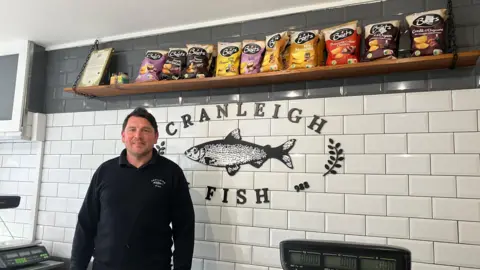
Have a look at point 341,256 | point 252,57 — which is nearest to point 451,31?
point 252,57

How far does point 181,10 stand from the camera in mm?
2070

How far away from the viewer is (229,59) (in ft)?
6.56

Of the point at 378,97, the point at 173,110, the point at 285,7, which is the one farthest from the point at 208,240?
the point at 285,7

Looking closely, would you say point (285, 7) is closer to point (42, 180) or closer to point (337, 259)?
point (337, 259)

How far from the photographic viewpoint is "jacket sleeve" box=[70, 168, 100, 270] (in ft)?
6.23

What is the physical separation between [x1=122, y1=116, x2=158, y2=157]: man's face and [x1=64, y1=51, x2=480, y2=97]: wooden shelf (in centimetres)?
29

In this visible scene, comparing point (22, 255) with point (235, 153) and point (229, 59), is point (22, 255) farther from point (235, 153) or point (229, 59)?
point (229, 59)

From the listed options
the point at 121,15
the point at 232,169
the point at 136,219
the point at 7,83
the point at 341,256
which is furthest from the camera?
the point at 7,83

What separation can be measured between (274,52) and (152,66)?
0.74 m

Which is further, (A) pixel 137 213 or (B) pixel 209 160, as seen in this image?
(B) pixel 209 160

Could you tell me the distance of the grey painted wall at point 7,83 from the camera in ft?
8.29

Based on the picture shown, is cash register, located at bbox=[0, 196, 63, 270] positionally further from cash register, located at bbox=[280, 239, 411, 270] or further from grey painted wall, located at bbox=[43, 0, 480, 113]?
cash register, located at bbox=[280, 239, 411, 270]

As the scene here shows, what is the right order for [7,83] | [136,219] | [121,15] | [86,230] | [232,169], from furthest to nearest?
[7,83], [121,15], [232,169], [86,230], [136,219]

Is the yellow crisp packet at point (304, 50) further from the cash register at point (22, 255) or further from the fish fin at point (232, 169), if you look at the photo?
the cash register at point (22, 255)
